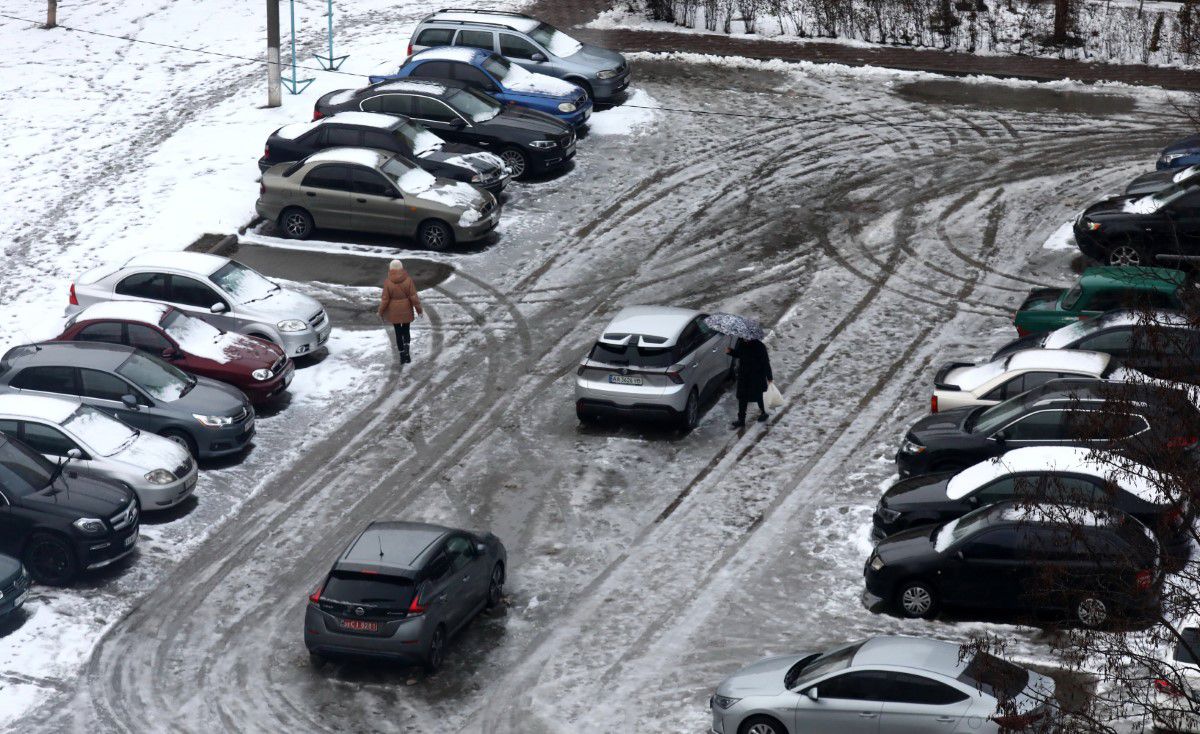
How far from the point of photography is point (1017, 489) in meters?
14.4

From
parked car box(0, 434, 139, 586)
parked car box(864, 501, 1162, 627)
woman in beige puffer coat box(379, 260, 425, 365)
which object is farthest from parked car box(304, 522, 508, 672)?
woman in beige puffer coat box(379, 260, 425, 365)

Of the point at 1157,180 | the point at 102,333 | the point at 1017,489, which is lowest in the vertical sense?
the point at 1017,489

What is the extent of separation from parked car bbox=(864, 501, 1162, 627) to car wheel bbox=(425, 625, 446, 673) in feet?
15.3

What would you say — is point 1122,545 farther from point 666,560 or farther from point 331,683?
point 331,683

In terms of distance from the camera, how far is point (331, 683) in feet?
49.9

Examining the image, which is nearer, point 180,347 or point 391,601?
point 391,601

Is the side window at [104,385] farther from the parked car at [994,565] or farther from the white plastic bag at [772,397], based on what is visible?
the parked car at [994,565]

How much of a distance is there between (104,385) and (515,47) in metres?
15.7

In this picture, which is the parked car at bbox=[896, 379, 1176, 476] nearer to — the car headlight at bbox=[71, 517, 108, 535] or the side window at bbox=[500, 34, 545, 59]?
the car headlight at bbox=[71, 517, 108, 535]

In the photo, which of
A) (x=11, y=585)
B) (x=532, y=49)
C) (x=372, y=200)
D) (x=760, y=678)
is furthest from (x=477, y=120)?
(x=760, y=678)

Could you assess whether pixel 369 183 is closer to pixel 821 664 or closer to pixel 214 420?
pixel 214 420

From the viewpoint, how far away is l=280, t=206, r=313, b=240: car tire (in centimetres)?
2648

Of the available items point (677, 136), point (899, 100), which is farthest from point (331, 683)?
point (899, 100)

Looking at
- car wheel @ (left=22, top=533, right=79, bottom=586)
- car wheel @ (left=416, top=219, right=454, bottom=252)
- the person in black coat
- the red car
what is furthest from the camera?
A: car wheel @ (left=416, top=219, right=454, bottom=252)
